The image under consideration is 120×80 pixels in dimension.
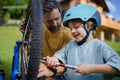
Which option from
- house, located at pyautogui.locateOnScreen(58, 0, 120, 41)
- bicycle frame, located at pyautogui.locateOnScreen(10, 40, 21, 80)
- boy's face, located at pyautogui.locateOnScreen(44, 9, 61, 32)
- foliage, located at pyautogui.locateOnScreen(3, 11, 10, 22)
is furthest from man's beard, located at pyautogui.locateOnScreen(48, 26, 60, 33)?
foliage, located at pyautogui.locateOnScreen(3, 11, 10, 22)

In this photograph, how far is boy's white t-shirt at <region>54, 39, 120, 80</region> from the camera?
7.63 ft

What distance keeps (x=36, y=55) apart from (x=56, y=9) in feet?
4.25

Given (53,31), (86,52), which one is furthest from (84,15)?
(53,31)

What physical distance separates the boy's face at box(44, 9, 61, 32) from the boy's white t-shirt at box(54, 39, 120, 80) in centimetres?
49

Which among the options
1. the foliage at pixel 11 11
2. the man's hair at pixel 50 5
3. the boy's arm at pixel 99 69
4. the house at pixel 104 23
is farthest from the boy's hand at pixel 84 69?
the foliage at pixel 11 11

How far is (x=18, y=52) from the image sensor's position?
2551mm

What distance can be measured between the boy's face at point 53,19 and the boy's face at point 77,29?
1.76 feet

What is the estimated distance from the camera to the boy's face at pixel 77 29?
2.54 m

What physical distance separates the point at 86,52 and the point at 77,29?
0.19 meters

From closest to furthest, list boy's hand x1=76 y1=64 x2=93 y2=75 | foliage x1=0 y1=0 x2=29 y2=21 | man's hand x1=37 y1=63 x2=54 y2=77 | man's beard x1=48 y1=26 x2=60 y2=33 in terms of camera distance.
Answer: boy's hand x1=76 y1=64 x2=93 y2=75
man's hand x1=37 y1=63 x2=54 y2=77
man's beard x1=48 y1=26 x2=60 y2=33
foliage x1=0 y1=0 x2=29 y2=21

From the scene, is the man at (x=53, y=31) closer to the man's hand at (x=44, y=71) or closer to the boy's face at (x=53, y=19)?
the boy's face at (x=53, y=19)

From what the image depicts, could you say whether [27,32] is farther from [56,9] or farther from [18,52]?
[56,9]

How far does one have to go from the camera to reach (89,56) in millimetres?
2502

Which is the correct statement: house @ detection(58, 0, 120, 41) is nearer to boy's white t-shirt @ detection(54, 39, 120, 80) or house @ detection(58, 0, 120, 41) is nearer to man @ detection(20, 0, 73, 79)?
man @ detection(20, 0, 73, 79)
